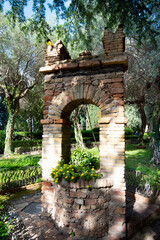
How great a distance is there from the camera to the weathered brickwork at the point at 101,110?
10.7 feet

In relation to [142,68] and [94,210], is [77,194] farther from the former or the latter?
[142,68]

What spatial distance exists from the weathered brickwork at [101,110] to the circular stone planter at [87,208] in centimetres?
2

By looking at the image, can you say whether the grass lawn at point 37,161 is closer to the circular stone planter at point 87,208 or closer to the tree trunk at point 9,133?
the tree trunk at point 9,133

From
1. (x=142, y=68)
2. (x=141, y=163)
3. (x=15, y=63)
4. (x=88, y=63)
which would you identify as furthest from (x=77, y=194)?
(x=15, y=63)

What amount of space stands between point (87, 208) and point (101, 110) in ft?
7.23

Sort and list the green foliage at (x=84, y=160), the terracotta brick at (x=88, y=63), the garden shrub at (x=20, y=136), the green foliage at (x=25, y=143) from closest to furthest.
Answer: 1. the terracotta brick at (x=88, y=63)
2. the green foliage at (x=84, y=160)
3. the green foliage at (x=25, y=143)
4. the garden shrub at (x=20, y=136)

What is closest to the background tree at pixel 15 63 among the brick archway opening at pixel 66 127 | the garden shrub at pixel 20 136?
the garden shrub at pixel 20 136

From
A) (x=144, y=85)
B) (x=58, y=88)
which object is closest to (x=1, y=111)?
(x=144, y=85)

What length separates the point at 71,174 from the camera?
3391 millimetres

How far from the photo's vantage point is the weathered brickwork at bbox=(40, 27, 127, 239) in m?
3.25

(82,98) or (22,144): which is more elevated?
(82,98)

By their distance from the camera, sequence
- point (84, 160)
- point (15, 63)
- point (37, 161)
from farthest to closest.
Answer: point (15, 63), point (37, 161), point (84, 160)

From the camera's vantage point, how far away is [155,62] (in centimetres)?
845

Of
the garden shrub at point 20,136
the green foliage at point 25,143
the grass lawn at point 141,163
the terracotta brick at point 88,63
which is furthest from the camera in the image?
the garden shrub at point 20,136
